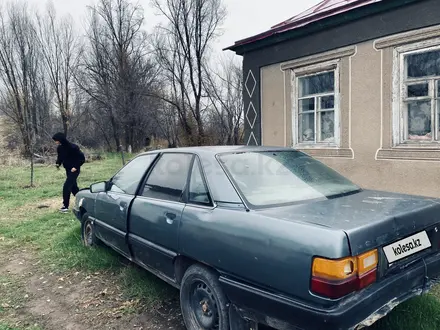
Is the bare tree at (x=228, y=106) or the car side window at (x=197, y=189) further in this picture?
the bare tree at (x=228, y=106)

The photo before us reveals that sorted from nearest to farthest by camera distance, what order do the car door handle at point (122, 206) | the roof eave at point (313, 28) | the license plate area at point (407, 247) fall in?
the license plate area at point (407, 247)
the car door handle at point (122, 206)
the roof eave at point (313, 28)

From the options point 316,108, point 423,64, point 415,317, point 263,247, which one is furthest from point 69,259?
point 423,64

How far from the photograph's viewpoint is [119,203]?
3.53 metres

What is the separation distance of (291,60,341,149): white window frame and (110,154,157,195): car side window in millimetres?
4091

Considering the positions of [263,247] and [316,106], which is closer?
[263,247]

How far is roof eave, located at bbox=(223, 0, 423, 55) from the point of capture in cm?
555

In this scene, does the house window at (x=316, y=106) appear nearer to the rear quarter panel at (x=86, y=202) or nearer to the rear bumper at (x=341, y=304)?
the rear quarter panel at (x=86, y=202)

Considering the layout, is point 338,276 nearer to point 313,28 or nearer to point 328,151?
point 328,151

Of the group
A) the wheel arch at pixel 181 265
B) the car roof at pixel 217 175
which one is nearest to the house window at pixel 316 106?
the car roof at pixel 217 175

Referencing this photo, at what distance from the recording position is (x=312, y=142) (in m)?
6.89

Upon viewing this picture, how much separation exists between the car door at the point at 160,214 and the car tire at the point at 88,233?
4.52ft

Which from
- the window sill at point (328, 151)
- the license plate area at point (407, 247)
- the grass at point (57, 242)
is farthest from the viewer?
the window sill at point (328, 151)

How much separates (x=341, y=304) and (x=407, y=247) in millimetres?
658

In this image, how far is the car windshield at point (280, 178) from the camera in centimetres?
244
